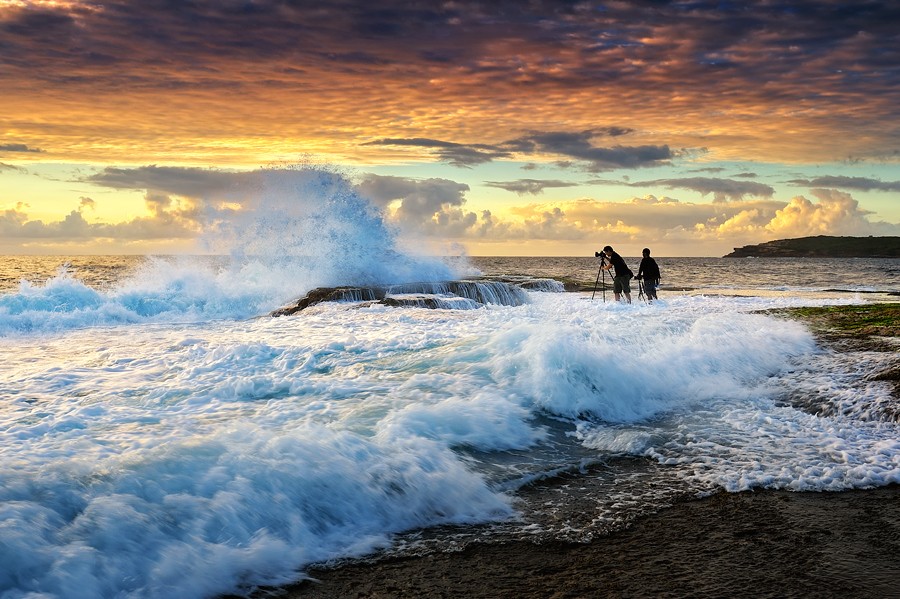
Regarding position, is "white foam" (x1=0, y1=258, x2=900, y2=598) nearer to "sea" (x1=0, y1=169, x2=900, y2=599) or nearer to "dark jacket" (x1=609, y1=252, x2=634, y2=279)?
"sea" (x1=0, y1=169, x2=900, y2=599)

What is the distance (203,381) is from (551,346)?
4.79 metres

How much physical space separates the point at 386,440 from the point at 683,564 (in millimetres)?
2930

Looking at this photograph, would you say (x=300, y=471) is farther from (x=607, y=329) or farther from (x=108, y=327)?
(x=108, y=327)

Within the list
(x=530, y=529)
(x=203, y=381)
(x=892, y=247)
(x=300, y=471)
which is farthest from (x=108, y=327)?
(x=892, y=247)

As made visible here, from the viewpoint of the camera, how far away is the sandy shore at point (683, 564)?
12.2 ft

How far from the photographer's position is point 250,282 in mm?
26906

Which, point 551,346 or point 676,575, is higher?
point 551,346

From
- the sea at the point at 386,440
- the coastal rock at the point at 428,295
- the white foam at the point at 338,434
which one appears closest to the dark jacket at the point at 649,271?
the coastal rock at the point at 428,295

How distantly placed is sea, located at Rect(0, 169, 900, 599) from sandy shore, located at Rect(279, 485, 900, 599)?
250 mm

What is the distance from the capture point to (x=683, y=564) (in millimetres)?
4031

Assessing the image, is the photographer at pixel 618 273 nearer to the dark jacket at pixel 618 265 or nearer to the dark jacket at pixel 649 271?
the dark jacket at pixel 618 265

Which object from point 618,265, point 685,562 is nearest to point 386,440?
point 685,562

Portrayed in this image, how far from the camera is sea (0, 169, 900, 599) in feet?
14.1

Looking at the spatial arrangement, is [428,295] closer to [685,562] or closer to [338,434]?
[338,434]
